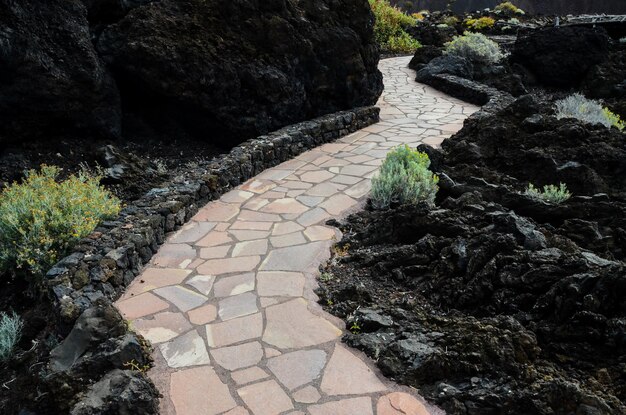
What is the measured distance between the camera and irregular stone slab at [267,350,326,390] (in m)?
3.56

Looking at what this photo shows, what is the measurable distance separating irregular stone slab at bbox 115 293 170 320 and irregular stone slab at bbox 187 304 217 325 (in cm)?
28

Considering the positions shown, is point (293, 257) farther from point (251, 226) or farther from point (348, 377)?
point (348, 377)

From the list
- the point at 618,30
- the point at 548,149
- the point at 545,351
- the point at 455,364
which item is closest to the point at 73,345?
the point at 455,364

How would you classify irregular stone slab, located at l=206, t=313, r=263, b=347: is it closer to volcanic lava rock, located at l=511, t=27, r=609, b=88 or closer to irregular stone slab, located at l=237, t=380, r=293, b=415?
irregular stone slab, located at l=237, t=380, r=293, b=415

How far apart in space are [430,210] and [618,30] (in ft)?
50.7

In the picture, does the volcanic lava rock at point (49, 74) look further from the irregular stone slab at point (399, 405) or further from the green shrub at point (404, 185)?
the irregular stone slab at point (399, 405)

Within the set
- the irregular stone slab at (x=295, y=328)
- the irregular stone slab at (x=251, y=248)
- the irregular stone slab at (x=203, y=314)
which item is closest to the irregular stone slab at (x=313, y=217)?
the irregular stone slab at (x=251, y=248)

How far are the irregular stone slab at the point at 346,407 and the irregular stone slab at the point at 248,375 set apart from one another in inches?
19.1

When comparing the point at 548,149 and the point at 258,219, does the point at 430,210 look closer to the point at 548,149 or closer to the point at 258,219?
the point at 258,219

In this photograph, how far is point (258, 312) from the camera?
14.3 feet

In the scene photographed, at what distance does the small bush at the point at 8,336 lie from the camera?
13.5 feet

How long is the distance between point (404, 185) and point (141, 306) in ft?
11.0

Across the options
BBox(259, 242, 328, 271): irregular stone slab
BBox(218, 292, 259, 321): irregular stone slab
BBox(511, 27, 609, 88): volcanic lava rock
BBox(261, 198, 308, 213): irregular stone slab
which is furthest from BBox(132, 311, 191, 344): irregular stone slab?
BBox(511, 27, 609, 88): volcanic lava rock

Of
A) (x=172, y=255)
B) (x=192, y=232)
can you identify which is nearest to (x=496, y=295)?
(x=172, y=255)
